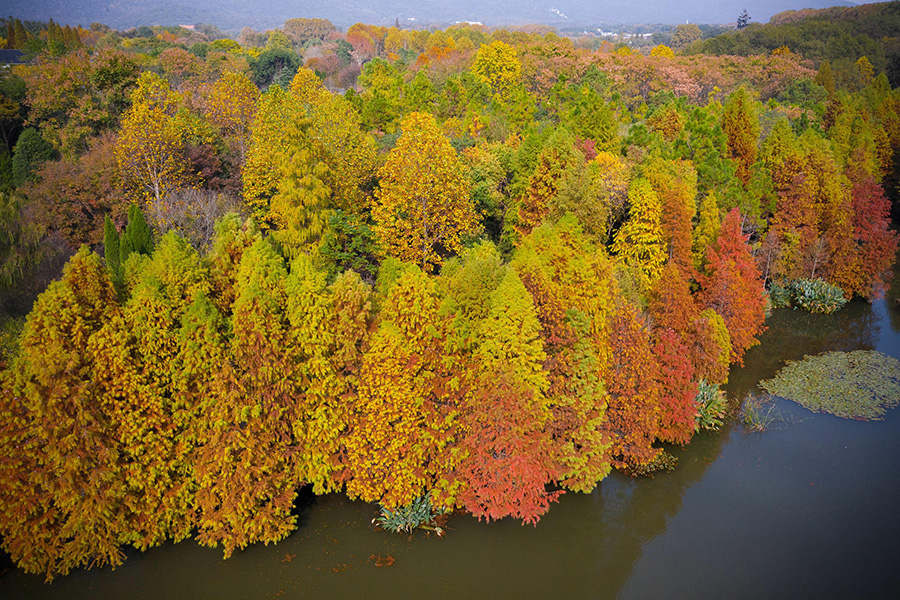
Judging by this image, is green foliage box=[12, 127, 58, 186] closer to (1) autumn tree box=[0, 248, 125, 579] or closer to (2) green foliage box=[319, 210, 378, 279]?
(2) green foliage box=[319, 210, 378, 279]

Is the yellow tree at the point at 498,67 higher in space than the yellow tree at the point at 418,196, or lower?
higher

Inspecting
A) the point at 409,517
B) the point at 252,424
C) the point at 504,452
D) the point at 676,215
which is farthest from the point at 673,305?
the point at 252,424

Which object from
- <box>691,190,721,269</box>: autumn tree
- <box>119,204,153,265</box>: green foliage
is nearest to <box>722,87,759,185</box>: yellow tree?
<box>691,190,721,269</box>: autumn tree

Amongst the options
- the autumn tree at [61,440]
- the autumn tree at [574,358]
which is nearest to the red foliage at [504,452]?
the autumn tree at [574,358]

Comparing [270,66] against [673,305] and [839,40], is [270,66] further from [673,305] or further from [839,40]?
[839,40]

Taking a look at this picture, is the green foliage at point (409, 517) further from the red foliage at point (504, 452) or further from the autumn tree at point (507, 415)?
the autumn tree at point (507, 415)

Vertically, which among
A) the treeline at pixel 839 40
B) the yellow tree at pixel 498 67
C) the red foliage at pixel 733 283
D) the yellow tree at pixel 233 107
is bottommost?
the red foliage at pixel 733 283

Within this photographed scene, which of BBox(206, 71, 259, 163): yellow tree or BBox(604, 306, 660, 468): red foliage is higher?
BBox(206, 71, 259, 163): yellow tree

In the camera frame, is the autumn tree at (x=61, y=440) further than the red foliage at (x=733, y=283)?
No
